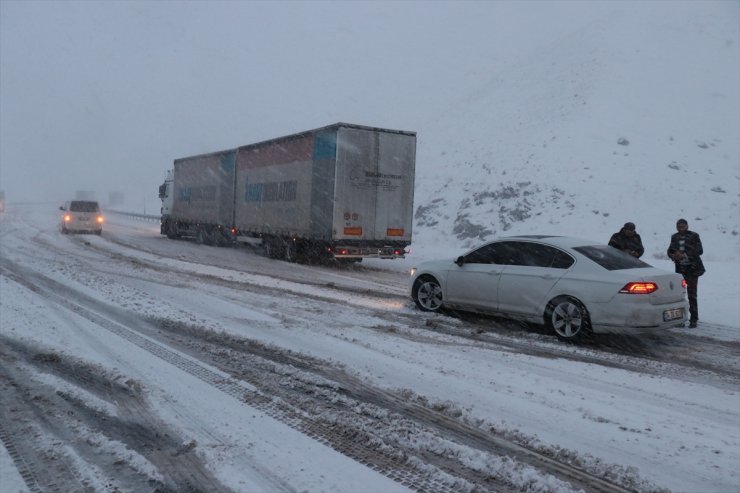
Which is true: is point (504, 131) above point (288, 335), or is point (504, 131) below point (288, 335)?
above

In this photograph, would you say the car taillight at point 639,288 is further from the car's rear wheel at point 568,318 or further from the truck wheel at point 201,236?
the truck wheel at point 201,236

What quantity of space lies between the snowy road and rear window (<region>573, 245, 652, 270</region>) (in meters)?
1.08

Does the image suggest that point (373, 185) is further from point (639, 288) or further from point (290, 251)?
point (639, 288)

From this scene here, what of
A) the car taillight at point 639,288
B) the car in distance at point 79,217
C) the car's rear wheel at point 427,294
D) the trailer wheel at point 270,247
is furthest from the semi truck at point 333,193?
the car in distance at point 79,217

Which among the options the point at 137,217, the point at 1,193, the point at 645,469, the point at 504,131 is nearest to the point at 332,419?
the point at 645,469

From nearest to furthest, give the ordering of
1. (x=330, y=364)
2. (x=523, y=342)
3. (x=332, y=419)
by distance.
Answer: (x=332, y=419) < (x=330, y=364) < (x=523, y=342)

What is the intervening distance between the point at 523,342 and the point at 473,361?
144cm

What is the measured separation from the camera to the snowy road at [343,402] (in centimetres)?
345

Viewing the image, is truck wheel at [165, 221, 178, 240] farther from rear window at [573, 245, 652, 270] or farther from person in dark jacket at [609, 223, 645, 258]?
rear window at [573, 245, 652, 270]

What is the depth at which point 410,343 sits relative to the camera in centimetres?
688

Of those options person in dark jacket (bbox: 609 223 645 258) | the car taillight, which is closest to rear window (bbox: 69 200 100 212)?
person in dark jacket (bbox: 609 223 645 258)

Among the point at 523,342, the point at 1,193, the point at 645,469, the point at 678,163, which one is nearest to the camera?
the point at 645,469

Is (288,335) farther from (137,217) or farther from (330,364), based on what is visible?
(137,217)

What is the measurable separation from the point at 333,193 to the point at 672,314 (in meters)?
9.72
